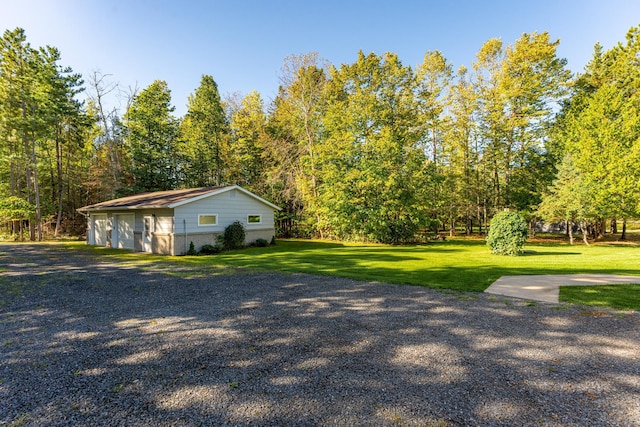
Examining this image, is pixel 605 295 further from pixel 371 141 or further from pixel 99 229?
pixel 99 229

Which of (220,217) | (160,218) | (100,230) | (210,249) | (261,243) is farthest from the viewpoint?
(100,230)

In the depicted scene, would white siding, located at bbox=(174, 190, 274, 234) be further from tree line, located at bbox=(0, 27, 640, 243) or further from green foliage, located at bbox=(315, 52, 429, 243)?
tree line, located at bbox=(0, 27, 640, 243)

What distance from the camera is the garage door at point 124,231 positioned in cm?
1678

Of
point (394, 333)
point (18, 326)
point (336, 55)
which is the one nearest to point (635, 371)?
point (394, 333)

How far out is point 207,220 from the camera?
15508 millimetres

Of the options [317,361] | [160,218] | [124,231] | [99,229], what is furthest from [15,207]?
[317,361]

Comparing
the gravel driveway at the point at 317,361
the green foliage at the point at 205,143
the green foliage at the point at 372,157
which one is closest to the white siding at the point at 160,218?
the gravel driveway at the point at 317,361

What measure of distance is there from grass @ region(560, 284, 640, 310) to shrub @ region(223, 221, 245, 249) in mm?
13945

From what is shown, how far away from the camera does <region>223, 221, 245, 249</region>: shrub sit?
16.0m

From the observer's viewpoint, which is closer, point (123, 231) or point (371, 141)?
point (123, 231)

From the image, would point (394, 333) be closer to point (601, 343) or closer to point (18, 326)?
point (601, 343)

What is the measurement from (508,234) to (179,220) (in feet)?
48.1

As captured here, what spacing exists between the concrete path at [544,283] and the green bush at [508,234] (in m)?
4.08

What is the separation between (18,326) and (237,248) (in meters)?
11.5
